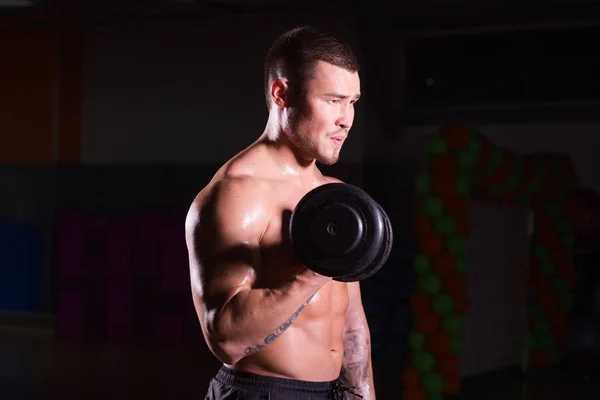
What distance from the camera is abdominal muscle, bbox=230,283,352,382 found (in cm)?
168

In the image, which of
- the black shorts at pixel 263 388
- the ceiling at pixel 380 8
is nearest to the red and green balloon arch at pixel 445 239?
the ceiling at pixel 380 8

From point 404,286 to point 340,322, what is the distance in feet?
16.8

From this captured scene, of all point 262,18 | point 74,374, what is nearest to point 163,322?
point 74,374

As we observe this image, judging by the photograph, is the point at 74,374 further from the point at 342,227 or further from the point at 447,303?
the point at 342,227

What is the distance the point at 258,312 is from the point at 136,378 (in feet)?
15.3

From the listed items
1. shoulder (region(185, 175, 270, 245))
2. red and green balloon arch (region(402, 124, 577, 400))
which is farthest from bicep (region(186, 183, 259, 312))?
red and green balloon arch (region(402, 124, 577, 400))

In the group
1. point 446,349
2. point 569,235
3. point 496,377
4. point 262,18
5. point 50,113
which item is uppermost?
point 262,18

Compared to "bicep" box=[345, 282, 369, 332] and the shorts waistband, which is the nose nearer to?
"bicep" box=[345, 282, 369, 332]

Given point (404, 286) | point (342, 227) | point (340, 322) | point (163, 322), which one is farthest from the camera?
point (163, 322)

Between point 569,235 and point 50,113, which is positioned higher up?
point 50,113

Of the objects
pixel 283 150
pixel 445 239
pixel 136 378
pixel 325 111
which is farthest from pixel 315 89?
pixel 136 378

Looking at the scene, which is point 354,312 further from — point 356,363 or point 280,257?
point 280,257

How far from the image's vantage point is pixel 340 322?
184 centimetres

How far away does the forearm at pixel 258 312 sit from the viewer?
4.79 ft
